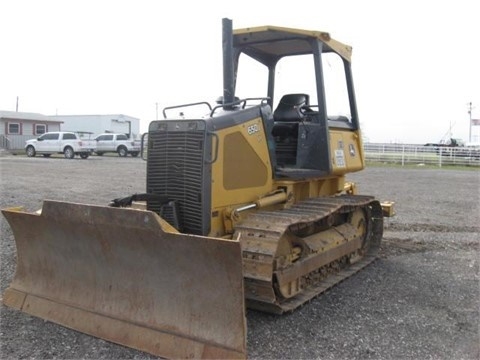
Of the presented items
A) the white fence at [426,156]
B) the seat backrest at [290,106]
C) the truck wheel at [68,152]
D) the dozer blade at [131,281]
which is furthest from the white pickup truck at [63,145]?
the dozer blade at [131,281]

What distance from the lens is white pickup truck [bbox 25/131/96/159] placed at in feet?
107

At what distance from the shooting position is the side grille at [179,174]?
16.1 ft

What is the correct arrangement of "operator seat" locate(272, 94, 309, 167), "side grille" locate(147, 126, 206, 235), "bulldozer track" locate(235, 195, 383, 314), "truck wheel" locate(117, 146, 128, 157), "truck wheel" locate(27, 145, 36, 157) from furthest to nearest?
"truck wheel" locate(117, 146, 128, 157), "truck wheel" locate(27, 145, 36, 157), "operator seat" locate(272, 94, 309, 167), "side grille" locate(147, 126, 206, 235), "bulldozer track" locate(235, 195, 383, 314)

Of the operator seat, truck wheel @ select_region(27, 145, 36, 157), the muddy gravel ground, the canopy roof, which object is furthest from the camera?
truck wheel @ select_region(27, 145, 36, 157)

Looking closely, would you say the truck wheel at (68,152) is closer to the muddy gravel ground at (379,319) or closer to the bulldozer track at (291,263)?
the muddy gravel ground at (379,319)

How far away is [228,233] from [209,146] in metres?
0.92

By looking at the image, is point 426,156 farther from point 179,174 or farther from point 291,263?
point 179,174

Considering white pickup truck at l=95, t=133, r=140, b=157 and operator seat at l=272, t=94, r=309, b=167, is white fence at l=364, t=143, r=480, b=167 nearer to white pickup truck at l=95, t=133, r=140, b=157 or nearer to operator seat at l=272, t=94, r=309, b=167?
white pickup truck at l=95, t=133, r=140, b=157

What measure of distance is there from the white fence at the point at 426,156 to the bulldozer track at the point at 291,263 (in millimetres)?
25175

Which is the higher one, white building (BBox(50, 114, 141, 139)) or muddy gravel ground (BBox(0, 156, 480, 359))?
white building (BBox(50, 114, 141, 139))

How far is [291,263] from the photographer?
515 centimetres

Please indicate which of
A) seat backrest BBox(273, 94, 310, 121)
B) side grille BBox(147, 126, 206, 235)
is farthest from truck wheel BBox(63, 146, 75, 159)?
side grille BBox(147, 126, 206, 235)

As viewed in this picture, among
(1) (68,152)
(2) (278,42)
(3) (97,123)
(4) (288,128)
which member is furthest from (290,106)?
(3) (97,123)

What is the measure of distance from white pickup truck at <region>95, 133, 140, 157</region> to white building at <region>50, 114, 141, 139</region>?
17946mm
